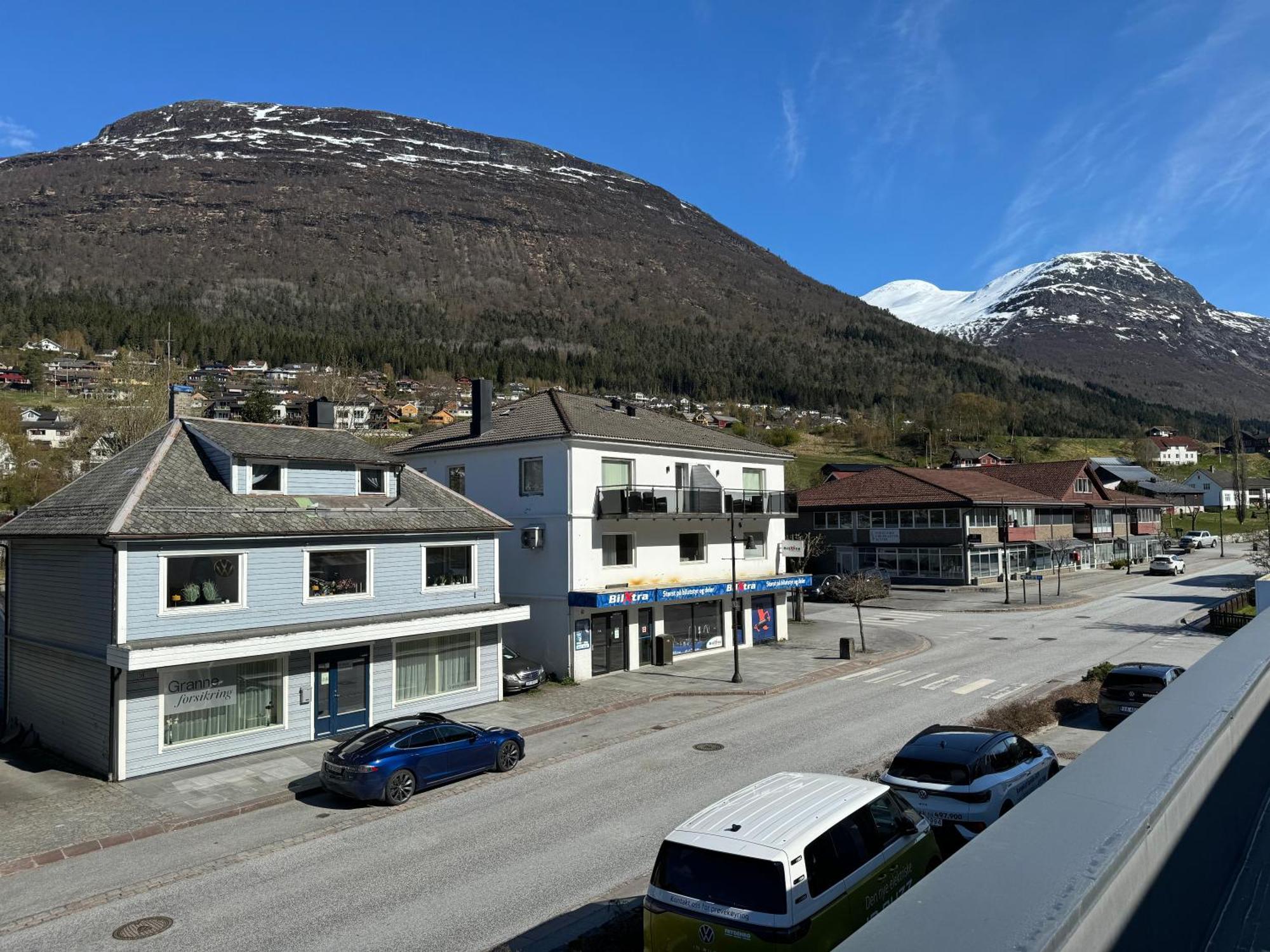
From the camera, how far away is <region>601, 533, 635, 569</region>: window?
103 feet

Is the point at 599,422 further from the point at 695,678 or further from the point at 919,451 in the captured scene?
the point at 919,451

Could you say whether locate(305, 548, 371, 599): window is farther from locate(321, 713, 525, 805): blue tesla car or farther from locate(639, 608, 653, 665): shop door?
locate(639, 608, 653, 665): shop door

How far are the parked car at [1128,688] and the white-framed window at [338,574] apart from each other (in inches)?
758

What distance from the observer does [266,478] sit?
23.4m

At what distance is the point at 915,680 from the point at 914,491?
33.7m

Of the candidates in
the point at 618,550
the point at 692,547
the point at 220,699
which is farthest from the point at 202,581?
the point at 692,547

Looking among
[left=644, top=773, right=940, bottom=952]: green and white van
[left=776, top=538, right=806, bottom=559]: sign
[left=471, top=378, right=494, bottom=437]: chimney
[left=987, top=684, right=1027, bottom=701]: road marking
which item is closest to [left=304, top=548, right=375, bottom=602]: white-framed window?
[left=471, top=378, right=494, bottom=437]: chimney

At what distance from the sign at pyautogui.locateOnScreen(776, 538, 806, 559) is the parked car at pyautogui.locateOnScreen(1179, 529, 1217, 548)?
71.8 meters

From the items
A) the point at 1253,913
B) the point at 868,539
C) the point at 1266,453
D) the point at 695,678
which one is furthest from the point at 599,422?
the point at 1266,453

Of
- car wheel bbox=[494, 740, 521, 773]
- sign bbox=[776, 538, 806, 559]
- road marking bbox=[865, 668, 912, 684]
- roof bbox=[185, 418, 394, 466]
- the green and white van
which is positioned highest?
roof bbox=[185, 418, 394, 466]

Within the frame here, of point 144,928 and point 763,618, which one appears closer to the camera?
point 144,928

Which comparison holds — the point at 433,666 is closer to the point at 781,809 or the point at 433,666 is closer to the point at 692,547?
the point at 692,547

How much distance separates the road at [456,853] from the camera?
11.8 metres

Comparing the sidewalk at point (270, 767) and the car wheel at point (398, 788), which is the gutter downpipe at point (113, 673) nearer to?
the sidewalk at point (270, 767)
